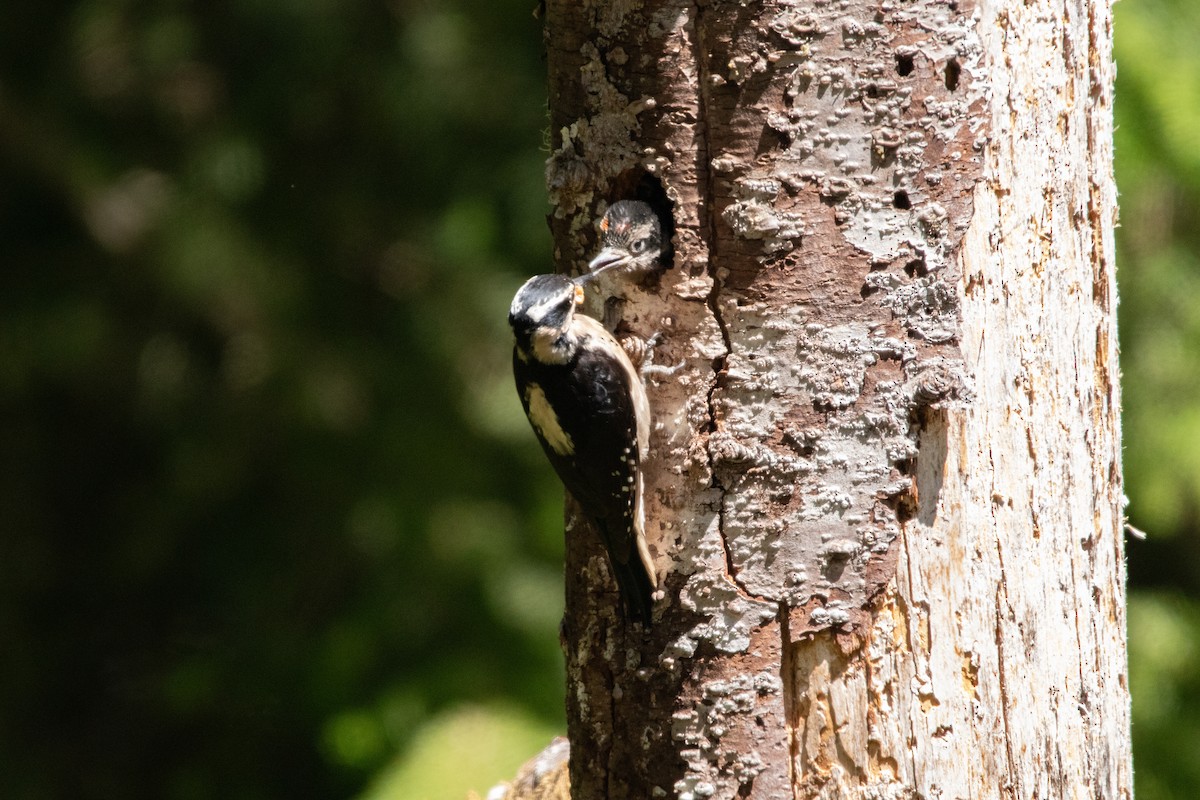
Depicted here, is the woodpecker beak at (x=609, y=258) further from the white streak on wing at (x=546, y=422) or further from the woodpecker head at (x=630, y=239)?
the white streak on wing at (x=546, y=422)

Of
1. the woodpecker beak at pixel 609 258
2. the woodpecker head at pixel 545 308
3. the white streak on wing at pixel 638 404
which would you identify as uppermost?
the woodpecker head at pixel 545 308

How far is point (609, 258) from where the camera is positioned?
2365 mm

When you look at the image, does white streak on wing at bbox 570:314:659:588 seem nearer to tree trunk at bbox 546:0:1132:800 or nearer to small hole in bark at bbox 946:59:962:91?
tree trunk at bbox 546:0:1132:800

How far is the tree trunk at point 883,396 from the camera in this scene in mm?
2152

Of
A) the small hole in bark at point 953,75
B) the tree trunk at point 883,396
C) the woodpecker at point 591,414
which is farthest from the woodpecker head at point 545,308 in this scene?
the small hole in bark at point 953,75

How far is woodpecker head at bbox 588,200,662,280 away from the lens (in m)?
2.33

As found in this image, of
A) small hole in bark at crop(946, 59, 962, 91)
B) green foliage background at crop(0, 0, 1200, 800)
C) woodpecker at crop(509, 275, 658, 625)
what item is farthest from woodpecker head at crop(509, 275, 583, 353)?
green foliage background at crop(0, 0, 1200, 800)

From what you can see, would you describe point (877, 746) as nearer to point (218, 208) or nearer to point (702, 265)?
point (702, 265)

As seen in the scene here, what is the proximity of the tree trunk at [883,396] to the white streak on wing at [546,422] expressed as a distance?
487 millimetres

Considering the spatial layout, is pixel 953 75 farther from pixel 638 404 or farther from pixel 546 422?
pixel 546 422

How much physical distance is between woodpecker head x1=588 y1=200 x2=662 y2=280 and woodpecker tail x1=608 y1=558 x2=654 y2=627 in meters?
0.59

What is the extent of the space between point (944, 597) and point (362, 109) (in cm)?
327

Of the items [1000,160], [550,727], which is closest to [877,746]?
[1000,160]

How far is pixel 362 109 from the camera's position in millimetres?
4621
